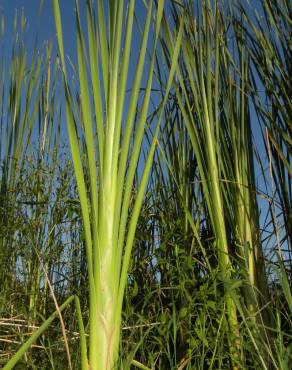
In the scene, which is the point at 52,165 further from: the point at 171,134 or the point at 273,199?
the point at 273,199

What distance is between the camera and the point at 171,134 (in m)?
1.31

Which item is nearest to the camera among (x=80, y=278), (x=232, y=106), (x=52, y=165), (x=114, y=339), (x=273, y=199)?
(x=114, y=339)

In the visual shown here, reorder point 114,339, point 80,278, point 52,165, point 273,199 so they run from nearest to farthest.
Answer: point 114,339
point 273,199
point 80,278
point 52,165

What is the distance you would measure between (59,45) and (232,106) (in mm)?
542

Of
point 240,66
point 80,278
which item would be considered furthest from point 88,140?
point 80,278

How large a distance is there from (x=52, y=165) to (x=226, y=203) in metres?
0.76

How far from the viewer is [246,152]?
117 centimetres

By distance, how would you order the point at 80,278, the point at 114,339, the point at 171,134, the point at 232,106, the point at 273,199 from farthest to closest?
the point at 80,278 → the point at 171,134 → the point at 232,106 → the point at 273,199 → the point at 114,339

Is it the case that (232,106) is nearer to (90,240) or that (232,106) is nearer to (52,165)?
(90,240)

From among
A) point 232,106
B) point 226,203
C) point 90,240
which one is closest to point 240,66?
point 232,106

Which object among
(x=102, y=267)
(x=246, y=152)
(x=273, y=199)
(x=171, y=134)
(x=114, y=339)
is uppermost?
(x=171, y=134)

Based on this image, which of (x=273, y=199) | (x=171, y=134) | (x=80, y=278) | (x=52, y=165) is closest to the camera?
(x=273, y=199)

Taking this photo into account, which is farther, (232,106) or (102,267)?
(232,106)

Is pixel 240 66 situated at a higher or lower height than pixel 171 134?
higher
